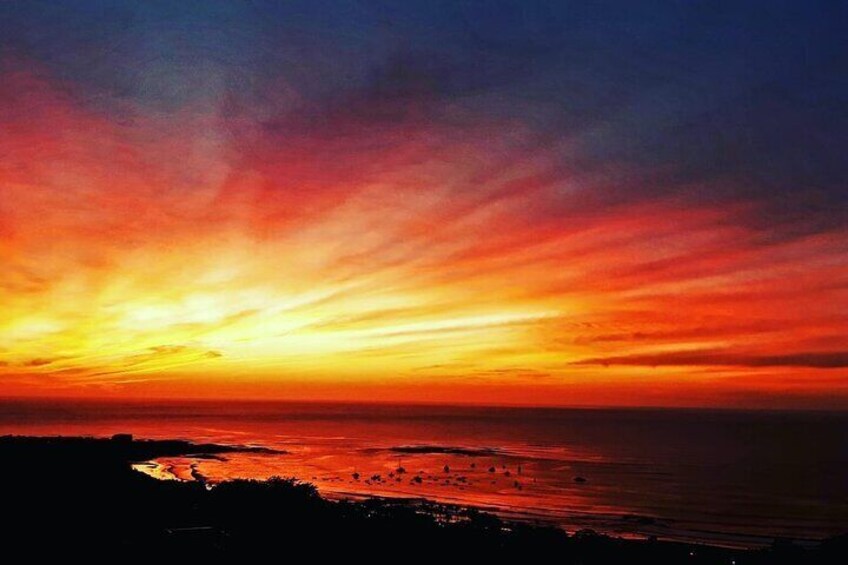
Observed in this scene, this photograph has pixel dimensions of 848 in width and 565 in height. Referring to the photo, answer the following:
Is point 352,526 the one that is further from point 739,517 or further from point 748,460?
point 748,460

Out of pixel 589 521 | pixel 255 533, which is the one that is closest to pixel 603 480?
pixel 589 521

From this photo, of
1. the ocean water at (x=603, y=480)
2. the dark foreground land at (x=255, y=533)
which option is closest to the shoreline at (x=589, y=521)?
the ocean water at (x=603, y=480)

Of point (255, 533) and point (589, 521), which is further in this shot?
point (589, 521)

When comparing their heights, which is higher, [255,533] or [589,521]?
[255,533]

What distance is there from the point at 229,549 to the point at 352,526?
8146 mm

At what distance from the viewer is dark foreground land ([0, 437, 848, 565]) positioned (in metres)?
22.5

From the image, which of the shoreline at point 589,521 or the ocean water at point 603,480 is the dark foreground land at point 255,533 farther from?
the ocean water at point 603,480

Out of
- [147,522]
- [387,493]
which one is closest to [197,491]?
[147,522]

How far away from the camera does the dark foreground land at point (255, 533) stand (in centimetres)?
2247

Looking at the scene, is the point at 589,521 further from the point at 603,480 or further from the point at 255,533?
the point at 255,533

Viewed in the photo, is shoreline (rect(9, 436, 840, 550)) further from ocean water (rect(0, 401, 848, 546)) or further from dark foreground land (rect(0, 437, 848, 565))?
dark foreground land (rect(0, 437, 848, 565))

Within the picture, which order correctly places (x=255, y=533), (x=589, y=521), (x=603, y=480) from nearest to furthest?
(x=255, y=533) → (x=589, y=521) → (x=603, y=480)

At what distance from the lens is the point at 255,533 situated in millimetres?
26672

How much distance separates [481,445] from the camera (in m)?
129
